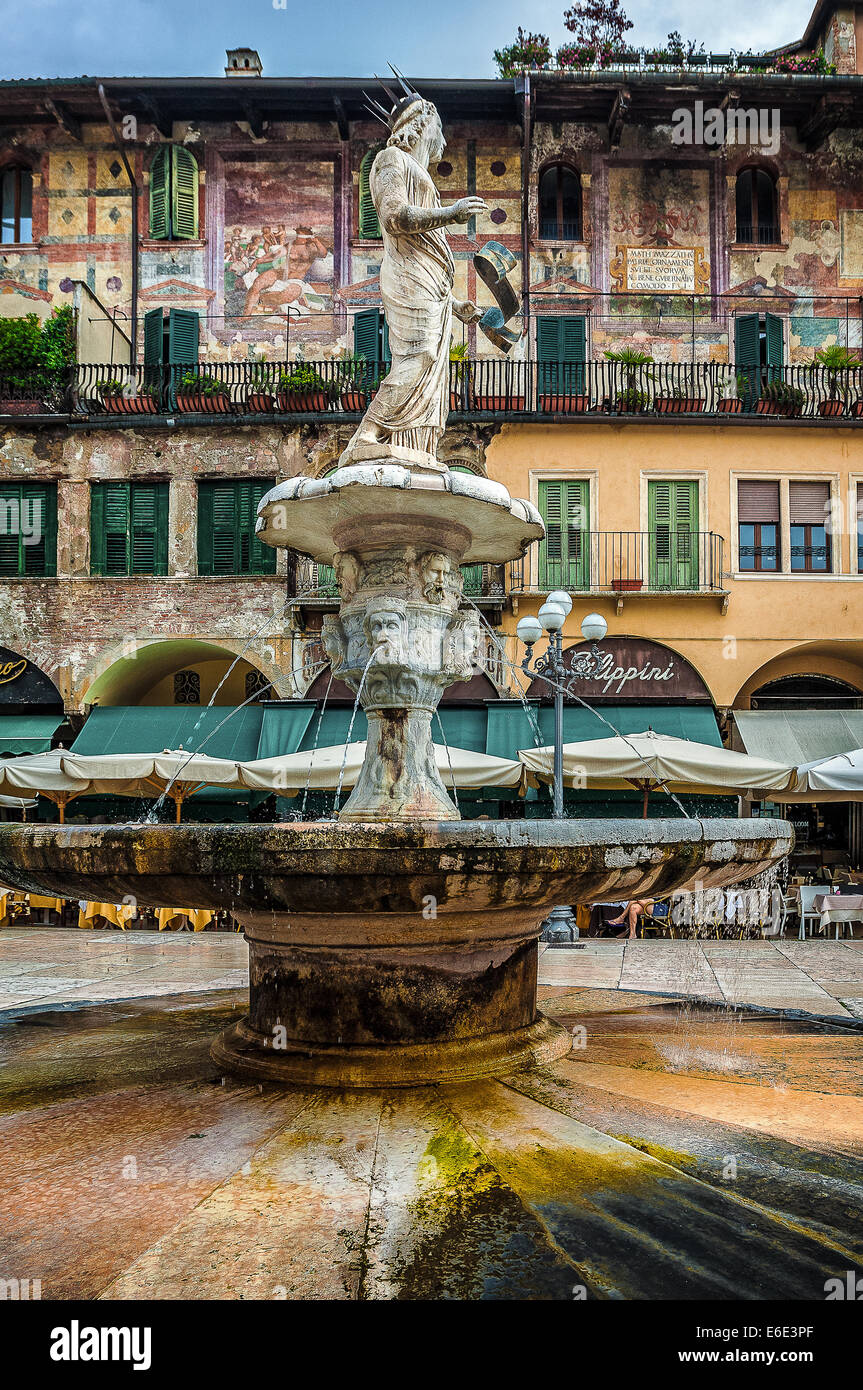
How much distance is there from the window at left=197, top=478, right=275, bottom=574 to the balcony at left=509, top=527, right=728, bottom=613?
15.6 ft

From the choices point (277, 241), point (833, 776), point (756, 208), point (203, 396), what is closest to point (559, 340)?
point (756, 208)

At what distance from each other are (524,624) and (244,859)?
9.09m

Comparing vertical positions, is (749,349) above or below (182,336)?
below

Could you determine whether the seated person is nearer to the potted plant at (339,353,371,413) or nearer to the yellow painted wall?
the yellow painted wall

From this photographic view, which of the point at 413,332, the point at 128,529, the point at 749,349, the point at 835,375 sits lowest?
the point at 413,332

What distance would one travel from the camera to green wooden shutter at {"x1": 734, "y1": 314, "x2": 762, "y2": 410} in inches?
792

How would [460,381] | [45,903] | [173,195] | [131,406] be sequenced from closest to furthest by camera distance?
[45,903], [131,406], [460,381], [173,195]

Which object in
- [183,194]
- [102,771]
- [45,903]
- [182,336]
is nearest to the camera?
[102,771]

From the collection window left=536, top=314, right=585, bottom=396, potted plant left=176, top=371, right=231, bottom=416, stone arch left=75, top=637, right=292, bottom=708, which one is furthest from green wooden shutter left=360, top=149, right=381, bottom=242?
stone arch left=75, top=637, right=292, bottom=708

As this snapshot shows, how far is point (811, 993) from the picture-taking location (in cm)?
790

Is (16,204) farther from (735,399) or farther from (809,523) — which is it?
(809,523)

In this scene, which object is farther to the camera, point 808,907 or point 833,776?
point 808,907

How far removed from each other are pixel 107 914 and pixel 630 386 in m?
13.2

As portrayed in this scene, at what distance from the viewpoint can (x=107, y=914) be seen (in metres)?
13.4
